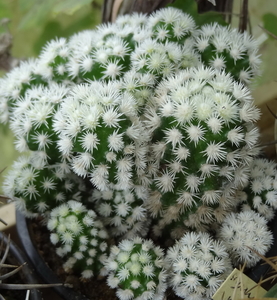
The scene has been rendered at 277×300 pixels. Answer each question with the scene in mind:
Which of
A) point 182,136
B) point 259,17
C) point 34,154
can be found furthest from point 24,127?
point 259,17

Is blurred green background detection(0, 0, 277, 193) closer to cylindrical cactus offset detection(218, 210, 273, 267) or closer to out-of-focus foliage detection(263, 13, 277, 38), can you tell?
out-of-focus foliage detection(263, 13, 277, 38)

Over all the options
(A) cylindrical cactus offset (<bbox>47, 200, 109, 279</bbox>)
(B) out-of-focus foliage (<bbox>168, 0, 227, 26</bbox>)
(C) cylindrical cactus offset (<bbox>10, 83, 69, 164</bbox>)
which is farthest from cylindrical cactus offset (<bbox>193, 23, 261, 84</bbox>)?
(A) cylindrical cactus offset (<bbox>47, 200, 109, 279</bbox>)

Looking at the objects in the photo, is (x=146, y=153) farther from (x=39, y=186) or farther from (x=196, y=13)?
(x=196, y=13)

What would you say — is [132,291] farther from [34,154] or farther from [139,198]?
[34,154]

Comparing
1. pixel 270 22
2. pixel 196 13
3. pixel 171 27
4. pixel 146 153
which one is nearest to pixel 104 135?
pixel 146 153

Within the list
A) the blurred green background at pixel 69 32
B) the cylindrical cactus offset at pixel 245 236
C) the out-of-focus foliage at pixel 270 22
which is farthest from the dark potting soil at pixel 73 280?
the out-of-focus foliage at pixel 270 22

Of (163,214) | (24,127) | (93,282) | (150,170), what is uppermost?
(24,127)
